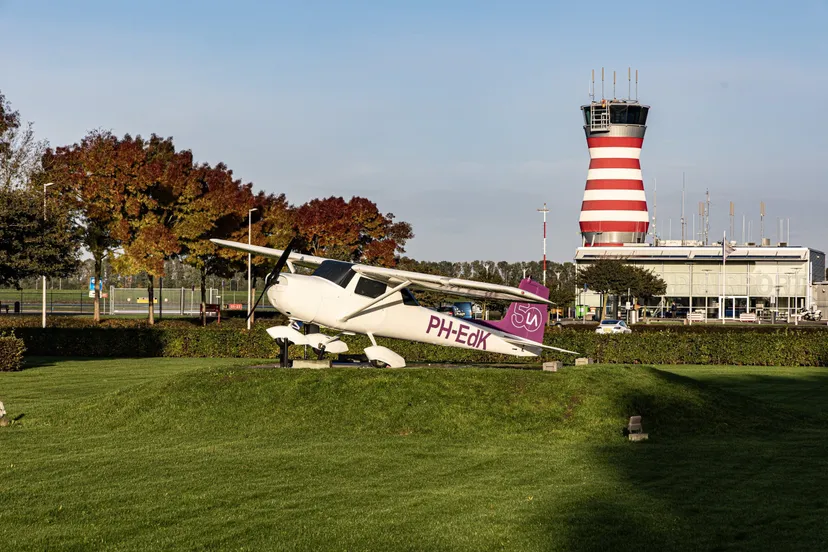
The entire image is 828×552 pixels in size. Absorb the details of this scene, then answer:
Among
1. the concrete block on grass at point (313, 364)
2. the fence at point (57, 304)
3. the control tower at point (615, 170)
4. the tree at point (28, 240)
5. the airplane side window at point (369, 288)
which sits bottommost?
the fence at point (57, 304)

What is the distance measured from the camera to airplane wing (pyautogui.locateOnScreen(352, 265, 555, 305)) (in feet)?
83.0

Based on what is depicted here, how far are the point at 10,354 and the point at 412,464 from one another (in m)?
24.3

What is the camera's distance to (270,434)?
20.8 m

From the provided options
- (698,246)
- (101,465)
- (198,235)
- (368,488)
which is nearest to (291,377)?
(101,465)

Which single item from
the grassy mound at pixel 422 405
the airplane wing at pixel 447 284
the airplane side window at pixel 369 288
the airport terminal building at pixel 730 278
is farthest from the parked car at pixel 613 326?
the grassy mound at pixel 422 405

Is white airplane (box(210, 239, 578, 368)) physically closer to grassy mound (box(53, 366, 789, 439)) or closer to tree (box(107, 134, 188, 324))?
grassy mound (box(53, 366, 789, 439))

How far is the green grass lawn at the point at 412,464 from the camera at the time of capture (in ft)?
40.8

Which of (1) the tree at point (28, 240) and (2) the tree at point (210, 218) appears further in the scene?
(2) the tree at point (210, 218)

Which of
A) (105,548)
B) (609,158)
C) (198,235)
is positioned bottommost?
(105,548)

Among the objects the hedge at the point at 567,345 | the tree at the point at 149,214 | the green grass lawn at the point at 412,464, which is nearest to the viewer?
the green grass lawn at the point at 412,464

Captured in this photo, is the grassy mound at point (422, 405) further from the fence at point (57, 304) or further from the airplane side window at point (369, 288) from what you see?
the fence at point (57, 304)

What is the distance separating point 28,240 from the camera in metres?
41.7

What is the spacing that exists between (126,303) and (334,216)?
125ft

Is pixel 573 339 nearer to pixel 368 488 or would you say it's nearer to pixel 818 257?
pixel 368 488
